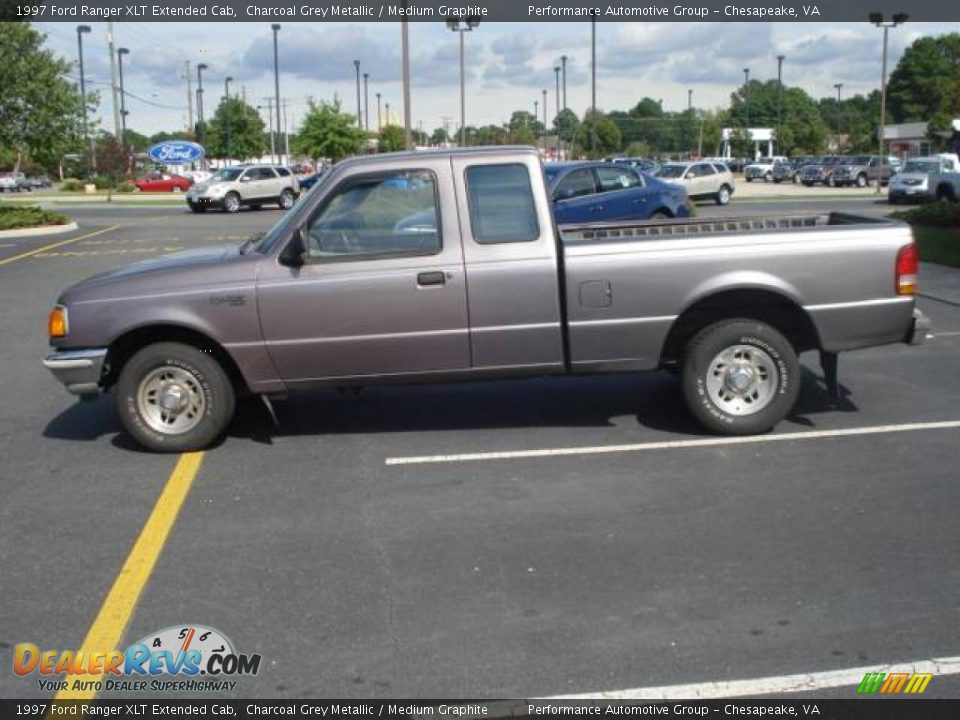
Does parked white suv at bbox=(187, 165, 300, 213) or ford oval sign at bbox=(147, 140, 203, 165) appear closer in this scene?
parked white suv at bbox=(187, 165, 300, 213)

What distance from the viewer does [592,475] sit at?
21.4ft

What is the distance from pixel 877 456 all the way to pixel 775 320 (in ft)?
3.98

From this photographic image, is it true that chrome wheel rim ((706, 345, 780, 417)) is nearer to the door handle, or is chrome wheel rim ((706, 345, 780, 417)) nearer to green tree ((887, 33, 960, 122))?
the door handle

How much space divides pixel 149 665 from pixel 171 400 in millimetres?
3099

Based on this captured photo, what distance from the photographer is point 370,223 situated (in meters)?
6.98

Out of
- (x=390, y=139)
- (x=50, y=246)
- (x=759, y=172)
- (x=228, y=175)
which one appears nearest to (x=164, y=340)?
(x=50, y=246)

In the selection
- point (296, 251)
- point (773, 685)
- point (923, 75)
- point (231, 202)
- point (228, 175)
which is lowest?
point (773, 685)

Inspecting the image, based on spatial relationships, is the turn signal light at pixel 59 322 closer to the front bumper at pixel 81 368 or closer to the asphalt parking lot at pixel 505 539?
the front bumper at pixel 81 368

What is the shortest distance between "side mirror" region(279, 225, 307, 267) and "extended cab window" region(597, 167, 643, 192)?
44.2ft

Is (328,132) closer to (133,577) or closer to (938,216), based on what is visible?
(938,216)

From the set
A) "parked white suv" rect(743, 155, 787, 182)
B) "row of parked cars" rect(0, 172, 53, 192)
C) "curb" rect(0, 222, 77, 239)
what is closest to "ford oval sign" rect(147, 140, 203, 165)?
"row of parked cars" rect(0, 172, 53, 192)

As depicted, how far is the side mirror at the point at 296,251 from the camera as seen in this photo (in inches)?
269

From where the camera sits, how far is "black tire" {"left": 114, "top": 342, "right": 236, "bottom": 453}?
7031 millimetres

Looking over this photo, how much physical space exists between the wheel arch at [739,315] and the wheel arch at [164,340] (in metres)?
2.89
